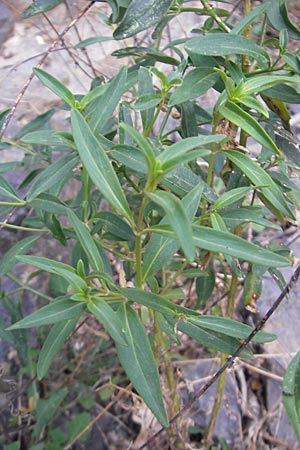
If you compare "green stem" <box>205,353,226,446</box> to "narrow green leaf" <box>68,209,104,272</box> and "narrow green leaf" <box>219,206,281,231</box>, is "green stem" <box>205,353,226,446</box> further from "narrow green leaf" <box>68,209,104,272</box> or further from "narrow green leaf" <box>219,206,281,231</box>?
"narrow green leaf" <box>68,209,104,272</box>

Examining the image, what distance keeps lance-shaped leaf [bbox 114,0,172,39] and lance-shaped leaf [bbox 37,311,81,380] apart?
50 centimetres

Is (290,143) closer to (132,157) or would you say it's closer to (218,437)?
(132,157)

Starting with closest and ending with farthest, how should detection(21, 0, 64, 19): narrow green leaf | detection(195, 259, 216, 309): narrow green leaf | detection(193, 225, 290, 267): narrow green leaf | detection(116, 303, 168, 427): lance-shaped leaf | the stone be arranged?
detection(193, 225, 290, 267): narrow green leaf < detection(116, 303, 168, 427): lance-shaped leaf < detection(21, 0, 64, 19): narrow green leaf < detection(195, 259, 216, 309): narrow green leaf < the stone

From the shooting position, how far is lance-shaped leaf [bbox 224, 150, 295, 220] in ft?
3.06

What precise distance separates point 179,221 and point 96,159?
20 cm

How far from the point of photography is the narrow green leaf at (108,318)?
0.76m

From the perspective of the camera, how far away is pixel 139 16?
3.09 ft

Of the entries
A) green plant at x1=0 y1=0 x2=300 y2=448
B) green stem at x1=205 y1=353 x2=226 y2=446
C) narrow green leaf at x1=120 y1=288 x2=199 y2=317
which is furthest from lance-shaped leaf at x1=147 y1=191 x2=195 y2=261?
green stem at x1=205 y1=353 x2=226 y2=446

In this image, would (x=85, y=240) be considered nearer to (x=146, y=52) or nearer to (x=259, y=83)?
(x=259, y=83)

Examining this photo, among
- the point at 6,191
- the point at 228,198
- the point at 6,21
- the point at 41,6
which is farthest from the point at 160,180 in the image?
the point at 6,21

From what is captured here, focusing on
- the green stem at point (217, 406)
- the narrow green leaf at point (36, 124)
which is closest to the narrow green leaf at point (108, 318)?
the green stem at point (217, 406)

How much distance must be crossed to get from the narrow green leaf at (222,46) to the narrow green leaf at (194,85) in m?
0.05

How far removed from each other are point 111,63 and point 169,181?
6.31ft

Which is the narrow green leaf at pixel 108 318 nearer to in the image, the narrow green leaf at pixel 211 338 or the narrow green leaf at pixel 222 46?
the narrow green leaf at pixel 211 338
